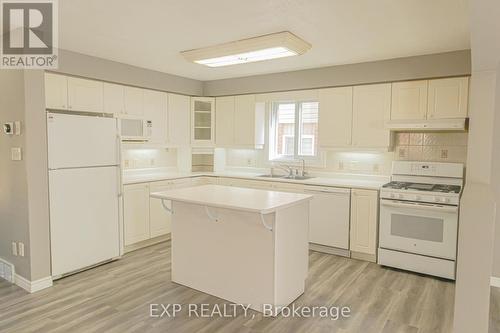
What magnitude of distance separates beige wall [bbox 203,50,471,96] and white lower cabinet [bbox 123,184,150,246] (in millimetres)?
2172

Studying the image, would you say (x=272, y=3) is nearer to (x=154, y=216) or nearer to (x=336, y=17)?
(x=336, y=17)

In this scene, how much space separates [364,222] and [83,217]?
3204mm

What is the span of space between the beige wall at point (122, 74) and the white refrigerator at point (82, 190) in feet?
2.27

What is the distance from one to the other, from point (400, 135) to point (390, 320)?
243cm

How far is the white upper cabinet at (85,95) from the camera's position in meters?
3.87

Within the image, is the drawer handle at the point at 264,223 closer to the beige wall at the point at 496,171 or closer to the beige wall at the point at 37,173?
the beige wall at the point at 37,173

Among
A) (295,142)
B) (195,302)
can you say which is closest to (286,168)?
(295,142)

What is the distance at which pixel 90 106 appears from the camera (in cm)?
407

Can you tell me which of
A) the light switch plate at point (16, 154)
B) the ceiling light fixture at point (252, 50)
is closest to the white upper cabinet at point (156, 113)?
the ceiling light fixture at point (252, 50)

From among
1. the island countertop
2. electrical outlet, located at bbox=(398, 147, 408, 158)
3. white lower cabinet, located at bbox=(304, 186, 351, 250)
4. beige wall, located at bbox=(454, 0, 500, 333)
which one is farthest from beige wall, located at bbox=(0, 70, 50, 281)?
electrical outlet, located at bbox=(398, 147, 408, 158)

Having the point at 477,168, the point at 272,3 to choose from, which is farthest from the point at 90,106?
the point at 477,168

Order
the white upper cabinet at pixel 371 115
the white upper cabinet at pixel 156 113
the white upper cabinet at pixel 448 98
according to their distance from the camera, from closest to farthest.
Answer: the white upper cabinet at pixel 448 98 → the white upper cabinet at pixel 371 115 → the white upper cabinet at pixel 156 113

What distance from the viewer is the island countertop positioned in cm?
254

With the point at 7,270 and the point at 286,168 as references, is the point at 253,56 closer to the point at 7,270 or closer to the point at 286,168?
the point at 286,168
